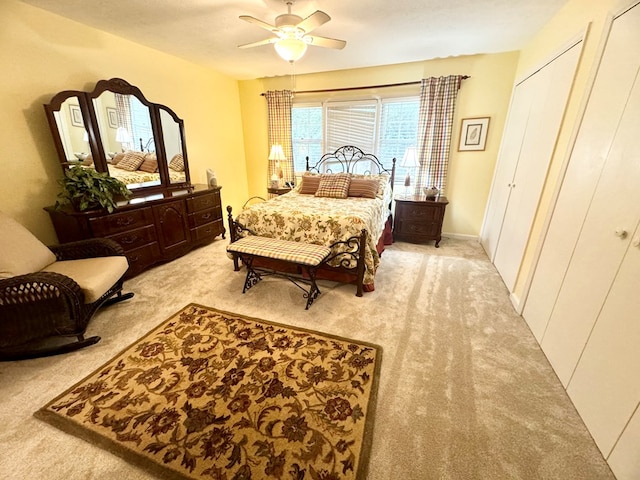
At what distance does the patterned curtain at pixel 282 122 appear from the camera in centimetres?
464

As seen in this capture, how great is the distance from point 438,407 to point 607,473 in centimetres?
71

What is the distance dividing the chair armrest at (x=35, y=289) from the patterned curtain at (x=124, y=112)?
1900mm

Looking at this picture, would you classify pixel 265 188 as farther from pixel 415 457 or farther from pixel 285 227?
pixel 415 457

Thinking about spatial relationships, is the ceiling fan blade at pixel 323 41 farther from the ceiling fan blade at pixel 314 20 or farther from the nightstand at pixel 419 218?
the nightstand at pixel 419 218

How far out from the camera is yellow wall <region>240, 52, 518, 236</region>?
3.60 metres

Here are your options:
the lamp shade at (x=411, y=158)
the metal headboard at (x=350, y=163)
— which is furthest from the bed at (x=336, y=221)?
the metal headboard at (x=350, y=163)

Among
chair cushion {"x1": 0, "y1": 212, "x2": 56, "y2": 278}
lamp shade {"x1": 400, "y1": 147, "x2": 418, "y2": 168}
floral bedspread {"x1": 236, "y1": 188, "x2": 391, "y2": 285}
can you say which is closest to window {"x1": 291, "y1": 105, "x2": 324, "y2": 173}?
lamp shade {"x1": 400, "y1": 147, "x2": 418, "y2": 168}

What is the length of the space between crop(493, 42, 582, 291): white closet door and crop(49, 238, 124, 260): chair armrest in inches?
149

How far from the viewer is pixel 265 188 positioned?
5.43 m

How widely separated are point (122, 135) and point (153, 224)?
1055mm

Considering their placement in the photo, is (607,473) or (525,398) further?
(525,398)

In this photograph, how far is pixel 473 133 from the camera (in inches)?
151

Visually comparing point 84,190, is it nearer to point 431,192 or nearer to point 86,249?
point 86,249

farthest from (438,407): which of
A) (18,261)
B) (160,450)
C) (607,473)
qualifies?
(18,261)
